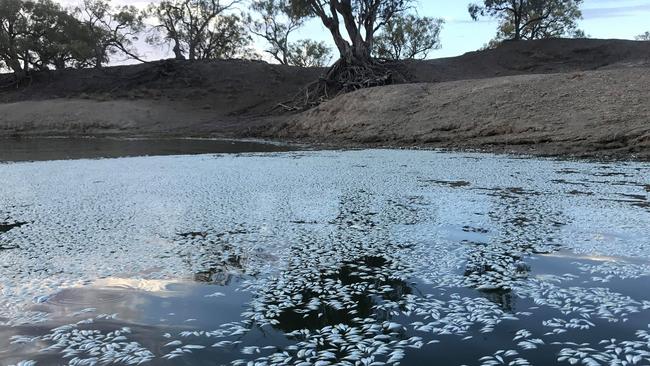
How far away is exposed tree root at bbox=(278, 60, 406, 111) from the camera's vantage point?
60.2 ft

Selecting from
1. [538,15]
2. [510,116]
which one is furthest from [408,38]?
[510,116]

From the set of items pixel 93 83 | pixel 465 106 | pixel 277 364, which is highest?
pixel 93 83

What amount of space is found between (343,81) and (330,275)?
16347 millimetres

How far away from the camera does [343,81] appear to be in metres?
18.9

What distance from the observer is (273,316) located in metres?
2.47

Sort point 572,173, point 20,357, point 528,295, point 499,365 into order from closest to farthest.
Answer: point 499,365, point 20,357, point 528,295, point 572,173

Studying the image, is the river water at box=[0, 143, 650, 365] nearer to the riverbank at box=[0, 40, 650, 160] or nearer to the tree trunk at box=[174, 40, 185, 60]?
the riverbank at box=[0, 40, 650, 160]

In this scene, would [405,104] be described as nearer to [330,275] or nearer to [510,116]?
[510,116]

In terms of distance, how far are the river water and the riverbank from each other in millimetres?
4208

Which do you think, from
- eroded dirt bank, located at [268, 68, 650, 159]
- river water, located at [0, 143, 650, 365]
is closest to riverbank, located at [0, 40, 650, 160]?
eroded dirt bank, located at [268, 68, 650, 159]

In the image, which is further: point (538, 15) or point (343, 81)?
point (538, 15)

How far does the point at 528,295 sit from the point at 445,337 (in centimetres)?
65

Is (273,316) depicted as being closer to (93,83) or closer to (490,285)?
(490,285)

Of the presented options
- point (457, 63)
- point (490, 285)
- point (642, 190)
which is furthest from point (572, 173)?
point (457, 63)
